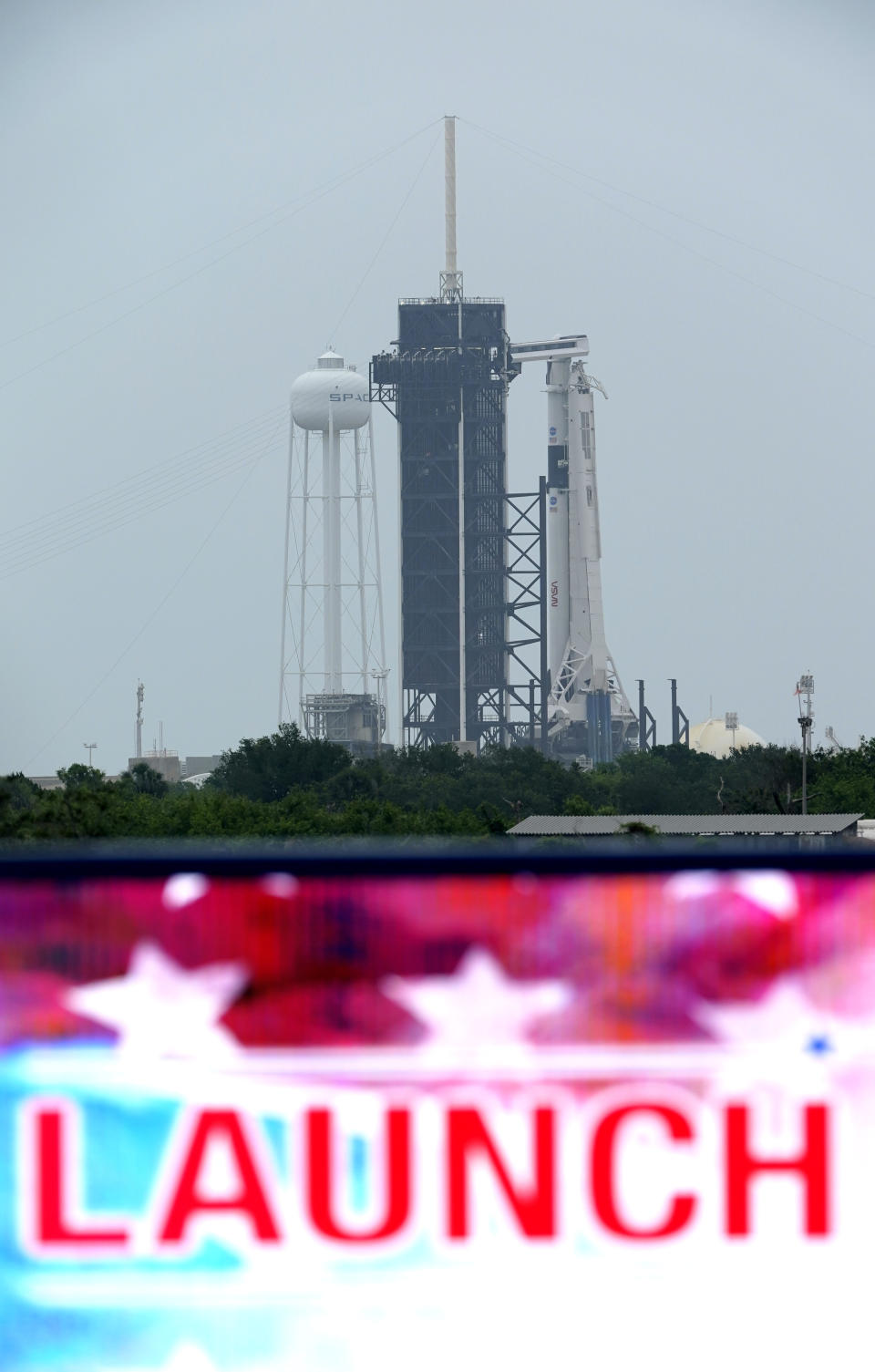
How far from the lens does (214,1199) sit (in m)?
6.98

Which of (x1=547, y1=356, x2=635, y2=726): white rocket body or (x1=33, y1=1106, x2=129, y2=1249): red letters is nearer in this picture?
(x1=33, y1=1106, x2=129, y2=1249): red letters

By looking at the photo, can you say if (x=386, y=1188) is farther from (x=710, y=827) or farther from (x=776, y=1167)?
(x=710, y=827)

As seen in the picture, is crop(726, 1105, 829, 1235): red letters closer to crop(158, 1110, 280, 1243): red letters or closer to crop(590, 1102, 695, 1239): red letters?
crop(590, 1102, 695, 1239): red letters

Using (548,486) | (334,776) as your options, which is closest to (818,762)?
(334,776)

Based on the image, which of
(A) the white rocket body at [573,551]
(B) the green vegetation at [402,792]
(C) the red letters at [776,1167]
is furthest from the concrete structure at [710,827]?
(A) the white rocket body at [573,551]

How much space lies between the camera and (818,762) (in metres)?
127

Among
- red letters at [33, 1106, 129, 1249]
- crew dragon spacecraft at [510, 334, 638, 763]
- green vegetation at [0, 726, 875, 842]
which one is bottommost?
red letters at [33, 1106, 129, 1249]

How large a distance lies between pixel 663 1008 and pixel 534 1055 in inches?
17.4

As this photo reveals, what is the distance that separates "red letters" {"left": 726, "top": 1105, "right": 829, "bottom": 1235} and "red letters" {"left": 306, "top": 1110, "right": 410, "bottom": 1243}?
105 cm

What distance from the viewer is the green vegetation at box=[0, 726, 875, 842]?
92750mm

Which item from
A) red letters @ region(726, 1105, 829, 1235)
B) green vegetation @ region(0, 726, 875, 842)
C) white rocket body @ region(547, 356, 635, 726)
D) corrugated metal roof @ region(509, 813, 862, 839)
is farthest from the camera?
white rocket body @ region(547, 356, 635, 726)

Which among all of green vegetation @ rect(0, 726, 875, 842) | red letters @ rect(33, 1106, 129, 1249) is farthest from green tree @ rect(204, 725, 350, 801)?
red letters @ rect(33, 1106, 129, 1249)

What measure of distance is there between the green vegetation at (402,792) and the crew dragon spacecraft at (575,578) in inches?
434

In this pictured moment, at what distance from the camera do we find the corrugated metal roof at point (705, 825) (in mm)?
82938
